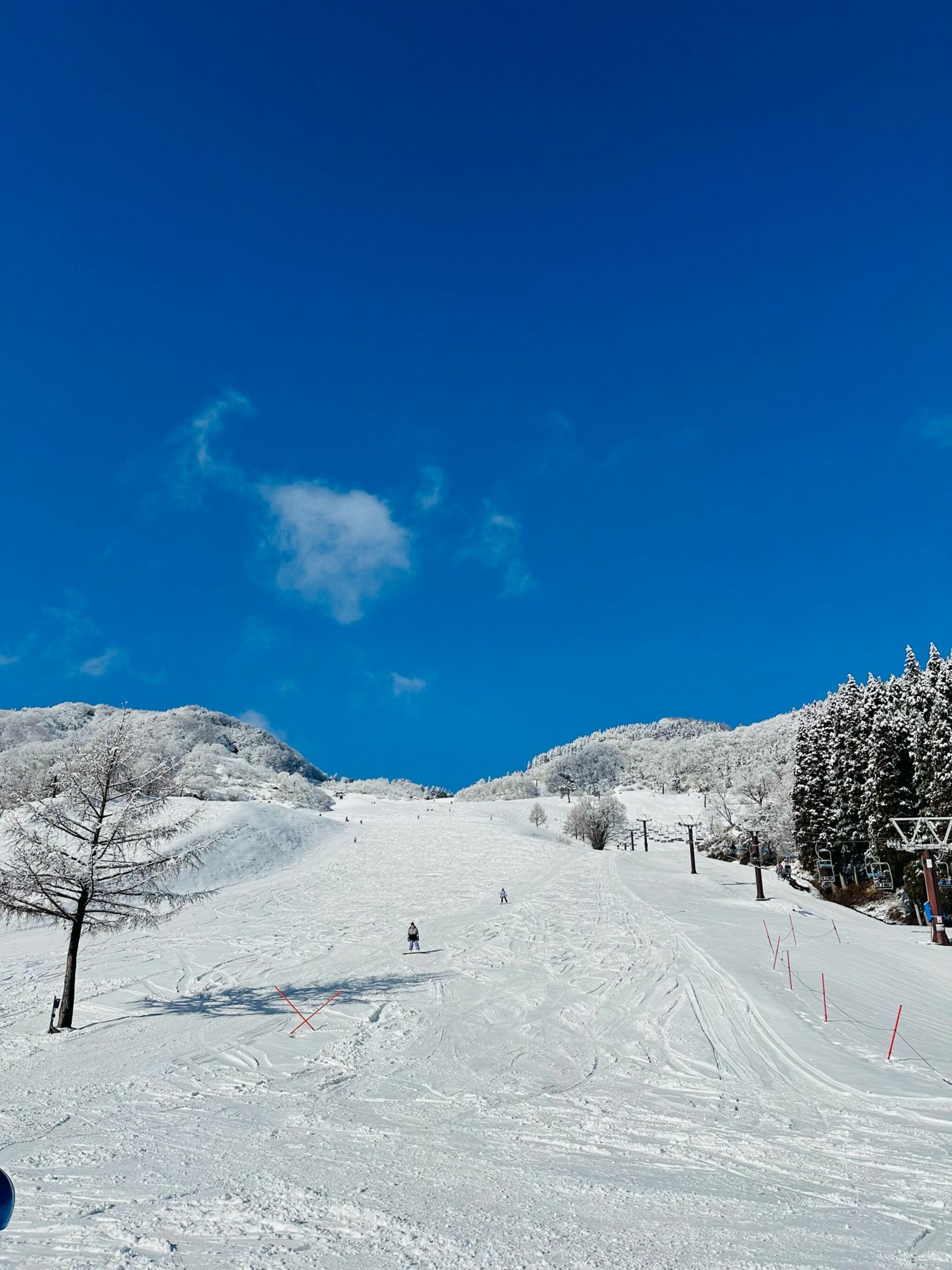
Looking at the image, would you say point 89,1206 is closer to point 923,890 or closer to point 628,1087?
point 628,1087

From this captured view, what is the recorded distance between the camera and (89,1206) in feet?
24.5

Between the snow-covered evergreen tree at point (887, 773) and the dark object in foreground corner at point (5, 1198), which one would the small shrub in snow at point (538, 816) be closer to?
the snow-covered evergreen tree at point (887, 773)

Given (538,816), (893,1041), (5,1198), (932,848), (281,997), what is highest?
(538,816)

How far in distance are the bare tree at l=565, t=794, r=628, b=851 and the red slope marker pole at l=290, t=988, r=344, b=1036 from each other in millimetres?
67583

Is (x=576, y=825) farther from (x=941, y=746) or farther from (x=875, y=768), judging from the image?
(x=941, y=746)

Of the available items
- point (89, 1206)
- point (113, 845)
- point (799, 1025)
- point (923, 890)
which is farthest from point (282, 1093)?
point (923, 890)

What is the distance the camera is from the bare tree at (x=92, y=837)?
18938mm

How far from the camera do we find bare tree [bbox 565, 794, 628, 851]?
91562mm

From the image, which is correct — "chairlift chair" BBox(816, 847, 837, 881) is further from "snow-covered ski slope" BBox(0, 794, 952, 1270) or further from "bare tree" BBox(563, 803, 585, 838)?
"bare tree" BBox(563, 803, 585, 838)

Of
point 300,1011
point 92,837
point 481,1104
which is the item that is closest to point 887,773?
point 300,1011

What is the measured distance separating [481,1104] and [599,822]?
85.8 meters

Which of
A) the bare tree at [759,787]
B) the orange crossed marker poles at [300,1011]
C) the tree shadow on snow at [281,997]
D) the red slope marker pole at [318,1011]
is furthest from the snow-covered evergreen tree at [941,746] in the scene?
the bare tree at [759,787]

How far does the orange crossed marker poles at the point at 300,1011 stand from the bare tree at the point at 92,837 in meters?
4.19

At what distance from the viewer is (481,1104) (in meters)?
11.8
